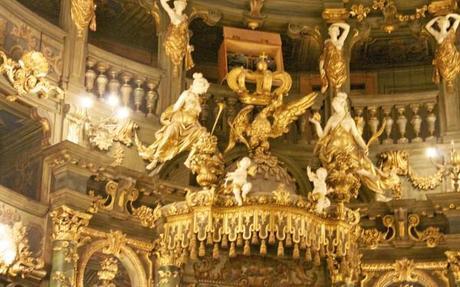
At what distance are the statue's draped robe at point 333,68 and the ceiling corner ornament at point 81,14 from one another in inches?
149

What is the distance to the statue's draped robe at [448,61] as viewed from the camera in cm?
1507

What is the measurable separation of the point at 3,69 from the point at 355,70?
739cm

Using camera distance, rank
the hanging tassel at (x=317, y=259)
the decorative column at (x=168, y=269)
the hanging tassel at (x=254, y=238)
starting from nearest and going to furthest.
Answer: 1. the hanging tassel at (x=254, y=238)
2. the hanging tassel at (x=317, y=259)
3. the decorative column at (x=168, y=269)

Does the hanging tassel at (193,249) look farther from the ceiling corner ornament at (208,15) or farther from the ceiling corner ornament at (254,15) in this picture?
the ceiling corner ornament at (254,15)

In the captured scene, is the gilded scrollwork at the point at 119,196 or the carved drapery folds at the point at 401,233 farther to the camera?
the carved drapery folds at the point at 401,233

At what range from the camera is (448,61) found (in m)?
15.1

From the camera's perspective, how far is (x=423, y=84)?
58.0 feet

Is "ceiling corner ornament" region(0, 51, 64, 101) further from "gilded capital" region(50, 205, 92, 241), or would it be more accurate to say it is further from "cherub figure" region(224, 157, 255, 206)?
"cherub figure" region(224, 157, 255, 206)

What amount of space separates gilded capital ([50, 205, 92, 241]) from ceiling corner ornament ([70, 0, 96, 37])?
272 centimetres

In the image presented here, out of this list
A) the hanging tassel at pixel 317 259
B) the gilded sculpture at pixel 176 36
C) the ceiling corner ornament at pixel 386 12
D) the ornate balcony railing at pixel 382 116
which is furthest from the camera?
the ceiling corner ornament at pixel 386 12

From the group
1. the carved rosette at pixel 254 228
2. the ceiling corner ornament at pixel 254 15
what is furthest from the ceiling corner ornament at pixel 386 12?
the carved rosette at pixel 254 228

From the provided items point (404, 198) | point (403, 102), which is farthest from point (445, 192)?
point (403, 102)

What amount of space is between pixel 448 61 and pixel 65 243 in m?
6.52

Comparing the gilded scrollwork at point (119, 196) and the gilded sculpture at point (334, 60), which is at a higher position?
the gilded sculpture at point (334, 60)
